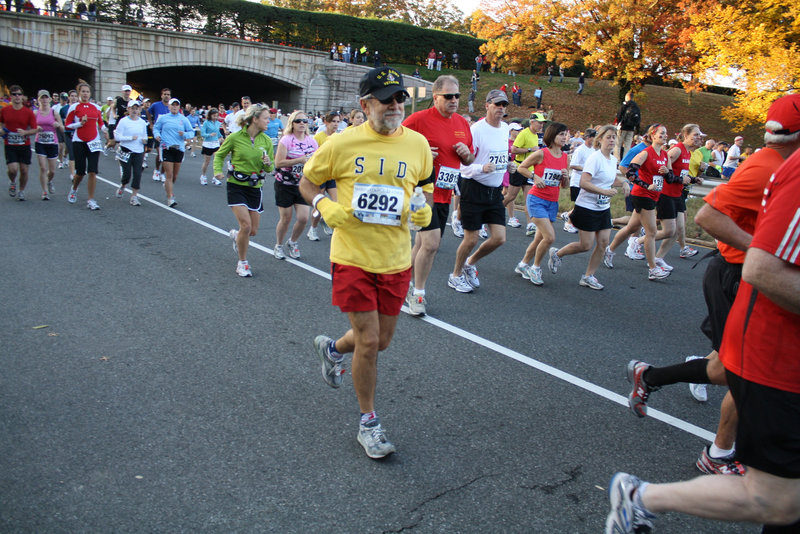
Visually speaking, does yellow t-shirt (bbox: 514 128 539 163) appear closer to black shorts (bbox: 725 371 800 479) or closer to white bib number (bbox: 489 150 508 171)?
white bib number (bbox: 489 150 508 171)

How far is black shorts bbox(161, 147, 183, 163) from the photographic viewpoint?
1250 cm

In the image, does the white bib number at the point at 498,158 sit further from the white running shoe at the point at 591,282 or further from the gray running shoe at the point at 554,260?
the white running shoe at the point at 591,282

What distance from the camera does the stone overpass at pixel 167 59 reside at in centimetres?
3772

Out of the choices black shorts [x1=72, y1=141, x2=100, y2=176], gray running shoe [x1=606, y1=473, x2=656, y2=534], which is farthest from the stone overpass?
gray running shoe [x1=606, y1=473, x2=656, y2=534]

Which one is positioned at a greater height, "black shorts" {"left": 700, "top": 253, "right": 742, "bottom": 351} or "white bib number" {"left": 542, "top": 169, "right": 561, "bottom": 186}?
"white bib number" {"left": 542, "top": 169, "right": 561, "bottom": 186}

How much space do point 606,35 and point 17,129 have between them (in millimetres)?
27023

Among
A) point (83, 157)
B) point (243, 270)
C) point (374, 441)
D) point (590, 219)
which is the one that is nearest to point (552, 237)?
point (590, 219)

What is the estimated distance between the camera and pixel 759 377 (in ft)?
7.13

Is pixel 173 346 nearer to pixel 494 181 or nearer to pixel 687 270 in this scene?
pixel 494 181

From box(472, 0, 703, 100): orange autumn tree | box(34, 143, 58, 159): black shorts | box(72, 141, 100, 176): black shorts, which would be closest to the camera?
box(72, 141, 100, 176): black shorts

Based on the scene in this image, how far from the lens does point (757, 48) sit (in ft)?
60.5

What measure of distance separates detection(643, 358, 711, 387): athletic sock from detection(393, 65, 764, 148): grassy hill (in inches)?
1475

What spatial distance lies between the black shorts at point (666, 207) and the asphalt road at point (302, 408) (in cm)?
144

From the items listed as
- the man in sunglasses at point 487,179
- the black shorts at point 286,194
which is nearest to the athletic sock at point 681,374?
the man in sunglasses at point 487,179
